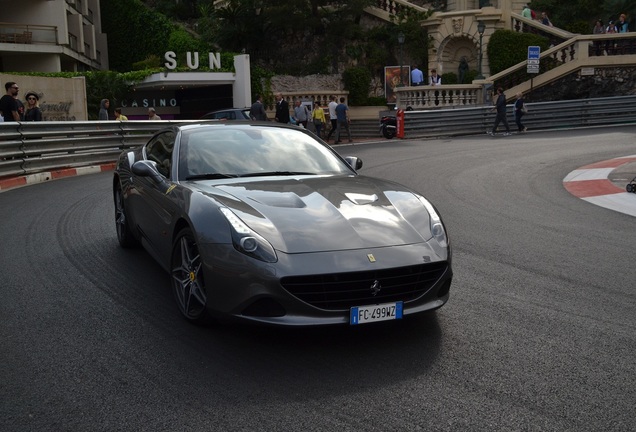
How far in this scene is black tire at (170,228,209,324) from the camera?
4.82m

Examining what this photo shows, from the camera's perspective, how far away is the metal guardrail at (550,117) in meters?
27.7

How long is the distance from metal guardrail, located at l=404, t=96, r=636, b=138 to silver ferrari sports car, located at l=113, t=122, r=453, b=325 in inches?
869

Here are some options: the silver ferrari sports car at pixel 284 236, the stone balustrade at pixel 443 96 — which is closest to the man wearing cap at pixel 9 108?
the silver ferrari sports car at pixel 284 236

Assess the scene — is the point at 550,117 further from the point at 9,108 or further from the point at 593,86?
the point at 9,108

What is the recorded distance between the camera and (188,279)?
16.4ft

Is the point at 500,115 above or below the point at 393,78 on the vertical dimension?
below

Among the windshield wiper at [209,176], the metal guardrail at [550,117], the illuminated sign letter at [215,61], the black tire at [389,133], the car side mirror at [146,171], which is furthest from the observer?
the illuminated sign letter at [215,61]

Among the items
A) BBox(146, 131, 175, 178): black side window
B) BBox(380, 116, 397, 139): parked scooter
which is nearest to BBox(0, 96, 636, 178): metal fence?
BBox(380, 116, 397, 139): parked scooter

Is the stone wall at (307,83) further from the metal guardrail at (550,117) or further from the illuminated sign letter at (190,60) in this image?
the metal guardrail at (550,117)

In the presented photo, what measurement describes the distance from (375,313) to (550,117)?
25287mm

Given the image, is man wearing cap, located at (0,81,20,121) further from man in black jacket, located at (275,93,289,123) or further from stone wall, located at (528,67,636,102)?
stone wall, located at (528,67,636,102)

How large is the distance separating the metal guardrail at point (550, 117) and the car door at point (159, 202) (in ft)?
71.1

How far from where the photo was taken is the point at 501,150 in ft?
65.3

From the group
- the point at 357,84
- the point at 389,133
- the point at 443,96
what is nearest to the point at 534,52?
the point at 443,96
